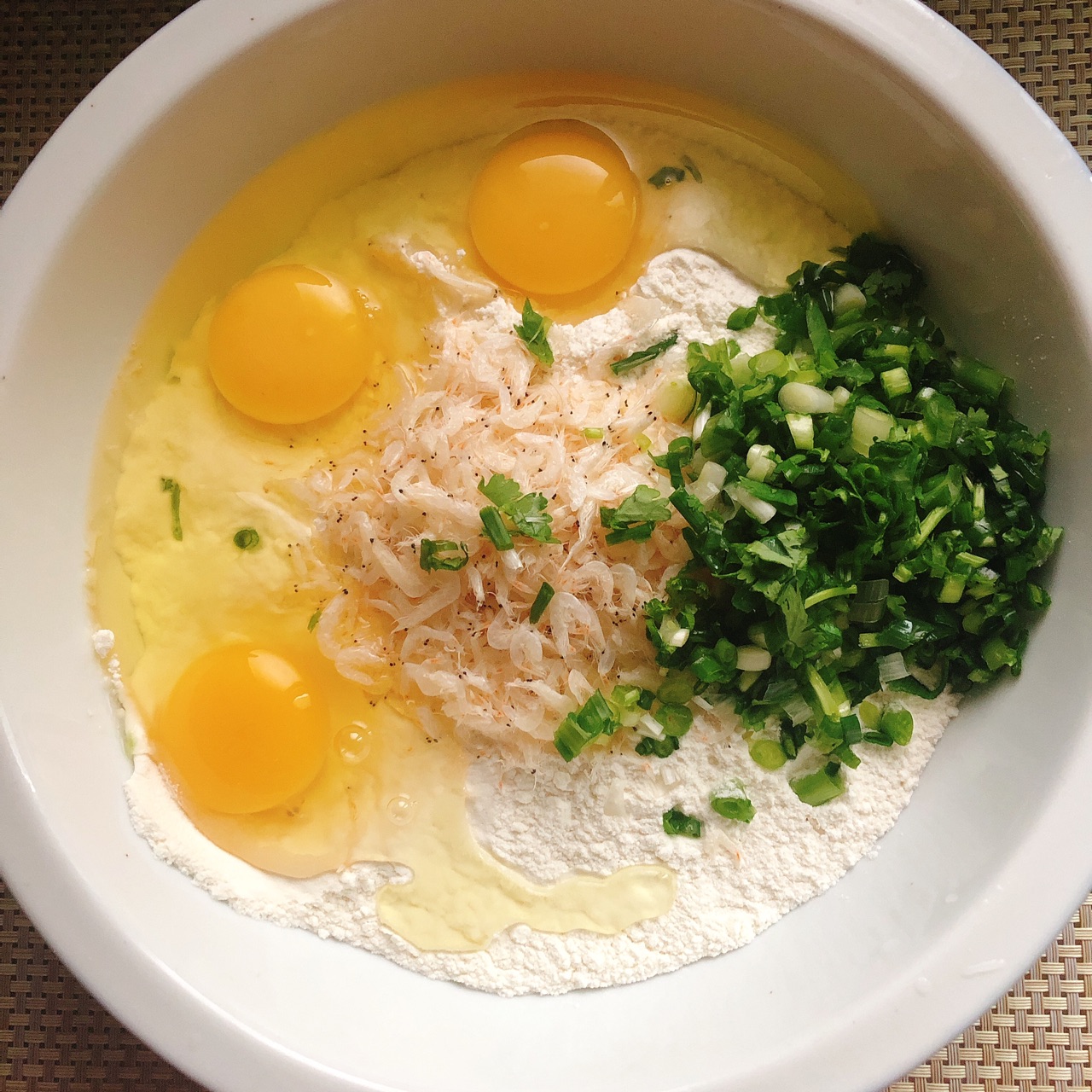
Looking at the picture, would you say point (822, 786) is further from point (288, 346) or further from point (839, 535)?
point (288, 346)

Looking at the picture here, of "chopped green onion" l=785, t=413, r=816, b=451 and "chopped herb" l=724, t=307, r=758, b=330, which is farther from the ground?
"chopped herb" l=724, t=307, r=758, b=330

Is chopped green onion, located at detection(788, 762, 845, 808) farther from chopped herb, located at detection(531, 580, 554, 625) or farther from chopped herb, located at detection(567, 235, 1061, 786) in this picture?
chopped herb, located at detection(531, 580, 554, 625)

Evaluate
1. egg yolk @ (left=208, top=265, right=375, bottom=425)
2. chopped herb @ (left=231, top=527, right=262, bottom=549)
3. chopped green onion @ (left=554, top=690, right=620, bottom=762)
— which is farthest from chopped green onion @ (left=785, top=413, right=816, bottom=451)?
chopped herb @ (left=231, top=527, right=262, bottom=549)

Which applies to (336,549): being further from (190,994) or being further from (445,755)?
(190,994)

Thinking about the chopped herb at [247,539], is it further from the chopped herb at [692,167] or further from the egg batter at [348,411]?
the chopped herb at [692,167]

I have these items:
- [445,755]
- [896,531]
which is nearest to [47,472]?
[445,755]

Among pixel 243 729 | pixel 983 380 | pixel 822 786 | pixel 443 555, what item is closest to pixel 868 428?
pixel 983 380
